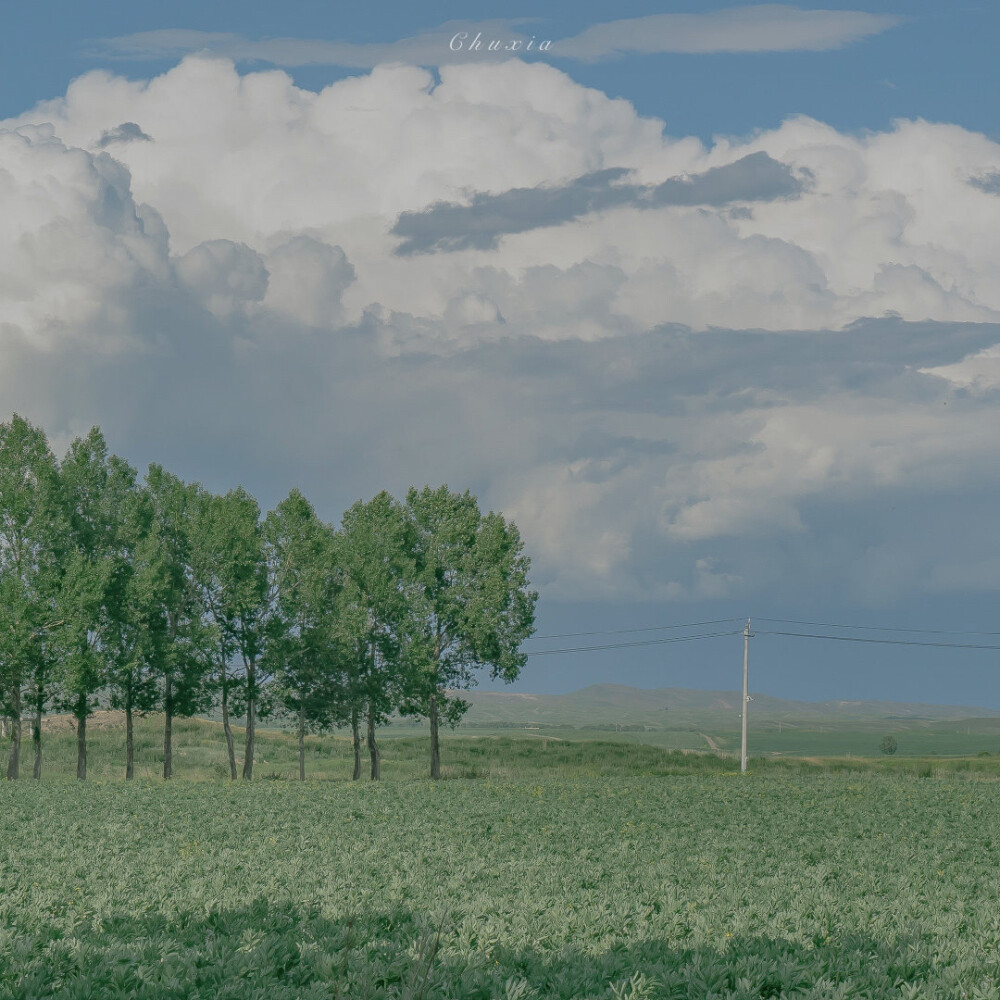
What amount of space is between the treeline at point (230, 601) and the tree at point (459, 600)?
12 cm

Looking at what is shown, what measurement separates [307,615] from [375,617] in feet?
13.8

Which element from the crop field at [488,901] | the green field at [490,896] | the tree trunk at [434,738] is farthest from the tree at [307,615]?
the crop field at [488,901]

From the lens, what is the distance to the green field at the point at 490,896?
12883 millimetres

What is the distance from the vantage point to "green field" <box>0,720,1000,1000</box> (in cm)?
1288

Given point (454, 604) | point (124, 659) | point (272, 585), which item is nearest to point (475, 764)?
point (454, 604)

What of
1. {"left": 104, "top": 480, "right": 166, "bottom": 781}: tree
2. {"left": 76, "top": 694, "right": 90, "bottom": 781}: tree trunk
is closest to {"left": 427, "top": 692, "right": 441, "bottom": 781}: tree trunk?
{"left": 104, "top": 480, "right": 166, "bottom": 781}: tree

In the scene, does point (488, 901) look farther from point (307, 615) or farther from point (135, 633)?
point (307, 615)

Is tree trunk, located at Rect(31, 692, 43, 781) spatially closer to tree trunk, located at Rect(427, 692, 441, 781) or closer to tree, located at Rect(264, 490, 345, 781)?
tree, located at Rect(264, 490, 345, 781)

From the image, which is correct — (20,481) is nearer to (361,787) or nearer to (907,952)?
Result: (361,787)

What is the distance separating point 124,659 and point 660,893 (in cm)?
4692

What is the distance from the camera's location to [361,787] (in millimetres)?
48531

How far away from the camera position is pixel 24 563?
2331 inches

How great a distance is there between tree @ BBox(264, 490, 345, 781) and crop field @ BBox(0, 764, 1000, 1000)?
2823 cm

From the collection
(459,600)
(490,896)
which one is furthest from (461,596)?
(490,896)
